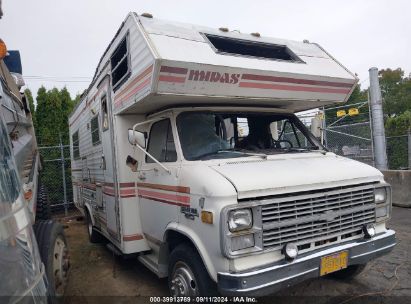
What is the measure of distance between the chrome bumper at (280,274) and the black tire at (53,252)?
179cm

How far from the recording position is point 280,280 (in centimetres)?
311

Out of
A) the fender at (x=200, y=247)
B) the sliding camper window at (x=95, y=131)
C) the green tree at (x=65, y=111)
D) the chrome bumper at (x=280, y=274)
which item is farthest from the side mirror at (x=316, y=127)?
the green tree at (x=65, y=111)

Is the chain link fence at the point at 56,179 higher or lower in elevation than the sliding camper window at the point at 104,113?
lower

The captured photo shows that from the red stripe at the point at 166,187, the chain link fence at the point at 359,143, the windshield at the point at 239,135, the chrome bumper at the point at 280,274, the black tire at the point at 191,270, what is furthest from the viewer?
the chain link fence at the point at 359,143

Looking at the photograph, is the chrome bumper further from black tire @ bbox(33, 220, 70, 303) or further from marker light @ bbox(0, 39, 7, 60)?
marker light @ bbox(0, 39, 7, 60)

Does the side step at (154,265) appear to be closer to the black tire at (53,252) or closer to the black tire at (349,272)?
the black tire at (53,252)

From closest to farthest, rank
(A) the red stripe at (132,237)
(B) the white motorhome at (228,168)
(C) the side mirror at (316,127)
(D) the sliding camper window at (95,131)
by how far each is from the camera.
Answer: (B) the white motorhome at (228,168), (A) the red stripe at (132,237), (C) the side mirror at (316,127), (D) the sliding camper window at (95,131)

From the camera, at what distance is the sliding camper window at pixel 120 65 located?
4516mm

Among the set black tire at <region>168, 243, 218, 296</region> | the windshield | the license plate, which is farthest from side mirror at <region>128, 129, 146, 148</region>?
the license plate

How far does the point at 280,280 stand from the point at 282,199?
0.70 meters

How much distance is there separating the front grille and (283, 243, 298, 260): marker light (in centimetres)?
5

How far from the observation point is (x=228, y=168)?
3.51 m

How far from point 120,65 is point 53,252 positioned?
249 centimetres

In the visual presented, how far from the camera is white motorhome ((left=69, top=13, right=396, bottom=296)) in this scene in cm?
316
